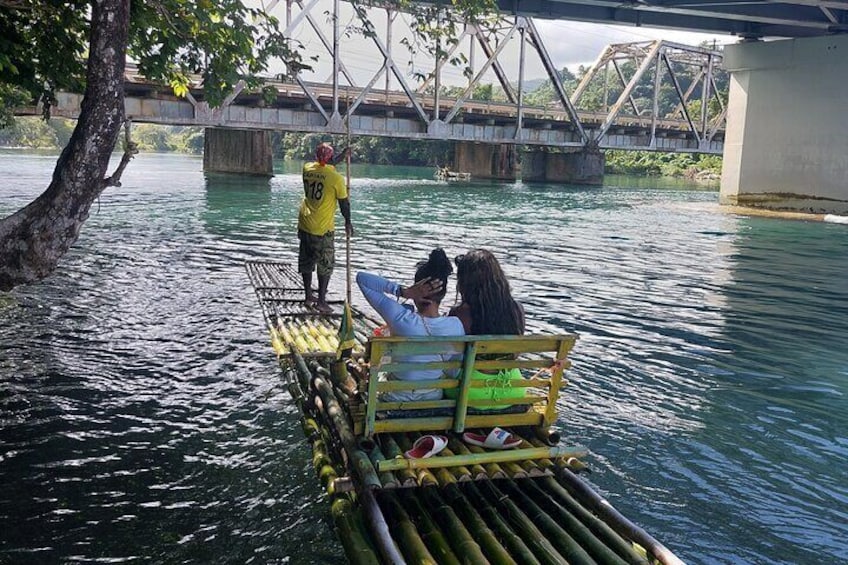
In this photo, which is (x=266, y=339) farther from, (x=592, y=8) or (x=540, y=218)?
(x=592, y=8)

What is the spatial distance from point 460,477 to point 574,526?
0.76 meters

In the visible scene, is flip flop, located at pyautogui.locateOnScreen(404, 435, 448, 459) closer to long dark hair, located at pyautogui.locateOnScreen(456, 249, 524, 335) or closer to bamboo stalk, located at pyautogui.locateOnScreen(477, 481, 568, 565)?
bamboo stalk, located at pyautogui.locateOnScreen(477, 481, 568, 565)

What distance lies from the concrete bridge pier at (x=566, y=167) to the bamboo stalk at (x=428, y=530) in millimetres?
59553

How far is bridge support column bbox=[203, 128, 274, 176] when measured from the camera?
176 ft

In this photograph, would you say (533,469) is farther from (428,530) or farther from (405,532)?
(405,532)

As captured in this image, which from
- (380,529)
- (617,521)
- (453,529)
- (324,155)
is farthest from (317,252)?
(617,521)

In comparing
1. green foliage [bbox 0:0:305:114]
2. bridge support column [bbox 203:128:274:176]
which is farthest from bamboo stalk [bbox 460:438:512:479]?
bridge support column [bbox 203:128:274:176]

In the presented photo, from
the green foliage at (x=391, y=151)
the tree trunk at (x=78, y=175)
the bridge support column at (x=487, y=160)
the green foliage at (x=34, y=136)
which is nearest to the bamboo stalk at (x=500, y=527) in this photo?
the tree trunk at (x=78, y=175)

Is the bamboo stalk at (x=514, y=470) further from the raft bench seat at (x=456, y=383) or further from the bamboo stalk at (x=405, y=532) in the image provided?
the bamboo stalk at (x=405, y=532)

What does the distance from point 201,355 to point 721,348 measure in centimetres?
741

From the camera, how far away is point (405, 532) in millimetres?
4430

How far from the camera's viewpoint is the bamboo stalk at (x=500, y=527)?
14.1 feet

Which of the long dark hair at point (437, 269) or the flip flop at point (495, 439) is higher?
the long dark hair at point (437, 269)

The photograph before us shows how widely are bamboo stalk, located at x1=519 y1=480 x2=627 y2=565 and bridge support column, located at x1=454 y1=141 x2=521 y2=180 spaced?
2564 inches
